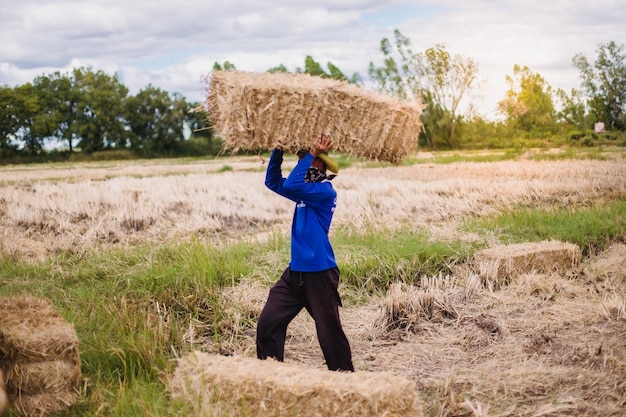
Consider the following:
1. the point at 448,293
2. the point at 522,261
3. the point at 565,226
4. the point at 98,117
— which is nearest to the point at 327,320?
the point at 448,293

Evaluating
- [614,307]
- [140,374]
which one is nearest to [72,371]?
[140,374]

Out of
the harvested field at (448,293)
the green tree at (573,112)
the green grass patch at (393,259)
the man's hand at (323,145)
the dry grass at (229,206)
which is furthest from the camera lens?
the green tree at (573,112)

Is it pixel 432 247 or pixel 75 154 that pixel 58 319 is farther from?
pixel 75 154

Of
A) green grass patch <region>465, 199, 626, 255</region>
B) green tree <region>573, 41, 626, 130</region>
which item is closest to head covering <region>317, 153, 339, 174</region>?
green grass patch <region>465, 199, 626, 255</region>

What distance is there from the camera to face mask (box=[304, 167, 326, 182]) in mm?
4680

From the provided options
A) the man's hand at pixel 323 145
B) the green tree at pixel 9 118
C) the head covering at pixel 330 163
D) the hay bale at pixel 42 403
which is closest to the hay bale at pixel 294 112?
the man's hand at pixel 323 145

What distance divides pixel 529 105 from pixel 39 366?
29492mm

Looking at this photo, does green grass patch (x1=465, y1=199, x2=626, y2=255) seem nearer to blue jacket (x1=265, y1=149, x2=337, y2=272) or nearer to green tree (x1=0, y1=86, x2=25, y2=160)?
blue jacket (x1=265, y1=149, x2=337, y2=272)

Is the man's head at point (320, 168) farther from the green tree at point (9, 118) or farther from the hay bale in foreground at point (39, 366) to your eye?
the green tree at point (9, 118)

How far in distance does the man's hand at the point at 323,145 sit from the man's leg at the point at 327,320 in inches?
34.2

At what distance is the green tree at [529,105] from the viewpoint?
29448 millimetres

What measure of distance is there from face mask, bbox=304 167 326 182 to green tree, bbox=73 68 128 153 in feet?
144

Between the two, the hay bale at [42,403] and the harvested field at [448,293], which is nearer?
the hay bale at [42,403]

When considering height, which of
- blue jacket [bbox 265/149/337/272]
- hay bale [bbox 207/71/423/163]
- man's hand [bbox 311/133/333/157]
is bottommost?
blue jacket [bbox 265/149/337/272]
